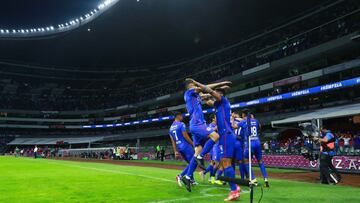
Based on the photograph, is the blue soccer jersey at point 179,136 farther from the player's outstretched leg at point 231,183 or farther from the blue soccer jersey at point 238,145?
the player's outstretched leg at point 231,183

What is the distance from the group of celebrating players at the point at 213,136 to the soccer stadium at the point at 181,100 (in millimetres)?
32

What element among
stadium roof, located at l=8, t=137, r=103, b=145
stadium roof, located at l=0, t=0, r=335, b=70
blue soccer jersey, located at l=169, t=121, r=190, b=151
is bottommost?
blue soccer jersey, located at l=169, t=121, r=190, b=151

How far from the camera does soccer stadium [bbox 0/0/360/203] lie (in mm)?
8477

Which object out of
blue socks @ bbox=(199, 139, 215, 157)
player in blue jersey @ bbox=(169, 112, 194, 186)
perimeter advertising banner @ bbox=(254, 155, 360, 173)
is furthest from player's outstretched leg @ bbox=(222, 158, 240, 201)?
perimeter advertising banner @ bbox=(254, 155, 360, 173)

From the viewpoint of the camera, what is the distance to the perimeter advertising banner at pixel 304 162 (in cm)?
1661

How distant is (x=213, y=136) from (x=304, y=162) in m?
13.1

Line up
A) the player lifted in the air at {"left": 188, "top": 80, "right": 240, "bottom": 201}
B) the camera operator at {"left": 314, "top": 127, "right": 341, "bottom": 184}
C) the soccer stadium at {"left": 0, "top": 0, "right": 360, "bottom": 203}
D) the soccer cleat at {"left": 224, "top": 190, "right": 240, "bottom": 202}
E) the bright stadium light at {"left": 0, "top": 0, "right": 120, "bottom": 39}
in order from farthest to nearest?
the bright stadium light at {"left": 0, "top": 0, "right": 120, "bottom": 39}, the camera operator at {"left": 314, "top": 127, "right": 341, "bottom": 184}, the soccer stadium at {"left": 0, "top": 0, "right": 360, "bottom": 203}, the player lifted in the air at {"left": 188, "top": 80, "right": 240, "bottom": 201}, the soccer cleat at {"left": 224, "top": 190, "right": 240, "bottom": 202}

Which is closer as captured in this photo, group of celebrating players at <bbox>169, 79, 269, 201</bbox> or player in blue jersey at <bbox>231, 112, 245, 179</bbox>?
group of celebrating players at <bbox>169, 79, 269, 201</bbox>

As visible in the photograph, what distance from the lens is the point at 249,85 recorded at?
154 ft

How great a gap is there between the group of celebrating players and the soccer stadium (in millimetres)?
32

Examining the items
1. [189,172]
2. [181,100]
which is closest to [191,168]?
[189,172]

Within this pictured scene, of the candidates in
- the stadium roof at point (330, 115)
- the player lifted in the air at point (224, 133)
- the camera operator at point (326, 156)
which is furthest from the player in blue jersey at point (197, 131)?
the stadium roof at point (330, 115)

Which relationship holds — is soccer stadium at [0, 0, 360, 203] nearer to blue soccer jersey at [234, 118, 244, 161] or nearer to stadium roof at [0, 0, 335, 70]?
blue soccer jersey at [234, 118, 244, 161]

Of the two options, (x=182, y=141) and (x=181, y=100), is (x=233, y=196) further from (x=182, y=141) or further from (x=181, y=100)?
(x=181, y=100)
